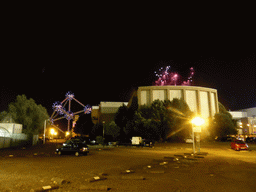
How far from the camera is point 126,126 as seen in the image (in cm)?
6000

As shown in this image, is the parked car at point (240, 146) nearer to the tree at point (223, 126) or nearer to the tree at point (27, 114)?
the tree at point (27, 114)

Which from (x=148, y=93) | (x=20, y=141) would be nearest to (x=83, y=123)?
(x=148, y=93)

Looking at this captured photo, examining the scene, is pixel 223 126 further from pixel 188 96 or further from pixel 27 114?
pixel 27 114

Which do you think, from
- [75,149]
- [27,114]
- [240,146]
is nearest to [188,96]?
[240,146]

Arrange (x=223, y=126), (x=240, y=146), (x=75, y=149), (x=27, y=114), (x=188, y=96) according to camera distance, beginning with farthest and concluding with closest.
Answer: (x=188, y=96) → (x=223, y=126) → (x=27, y=114) → (x=240, y=146) → (x=75, y=149)

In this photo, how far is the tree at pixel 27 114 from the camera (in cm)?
4756

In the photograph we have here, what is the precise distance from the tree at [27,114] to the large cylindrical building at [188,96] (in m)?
33.2

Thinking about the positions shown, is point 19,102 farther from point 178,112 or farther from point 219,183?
point 219,183

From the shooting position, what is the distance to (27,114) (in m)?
49.5

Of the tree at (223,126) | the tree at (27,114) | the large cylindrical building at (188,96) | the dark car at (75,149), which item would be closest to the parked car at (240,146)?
the dark car at (75,149)

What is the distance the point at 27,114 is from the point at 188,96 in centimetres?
5296

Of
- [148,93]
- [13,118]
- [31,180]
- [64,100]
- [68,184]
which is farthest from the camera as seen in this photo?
[64,100]

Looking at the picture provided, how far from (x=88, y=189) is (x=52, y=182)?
1.89 metres

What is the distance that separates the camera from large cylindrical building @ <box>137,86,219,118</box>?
75375 mm
